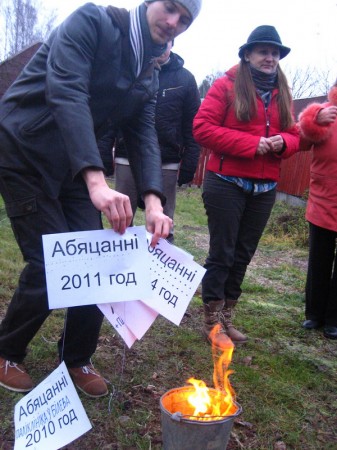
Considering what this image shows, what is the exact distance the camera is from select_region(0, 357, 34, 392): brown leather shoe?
8.33 ft

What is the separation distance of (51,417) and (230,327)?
6.07 feet

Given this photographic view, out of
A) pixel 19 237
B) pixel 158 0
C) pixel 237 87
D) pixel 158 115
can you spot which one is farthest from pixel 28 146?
pixel 158 115

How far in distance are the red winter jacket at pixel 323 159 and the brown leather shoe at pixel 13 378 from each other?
8.25ft

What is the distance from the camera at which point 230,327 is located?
3.66m

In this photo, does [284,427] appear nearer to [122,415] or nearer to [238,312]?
[122,415]

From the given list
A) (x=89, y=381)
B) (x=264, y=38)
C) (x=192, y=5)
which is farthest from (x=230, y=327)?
(x=192, y=5)

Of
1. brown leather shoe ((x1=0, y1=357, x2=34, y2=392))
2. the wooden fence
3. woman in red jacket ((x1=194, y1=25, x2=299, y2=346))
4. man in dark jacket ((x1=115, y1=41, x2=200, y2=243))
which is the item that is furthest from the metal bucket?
the wooden fence

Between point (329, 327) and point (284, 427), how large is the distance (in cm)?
158

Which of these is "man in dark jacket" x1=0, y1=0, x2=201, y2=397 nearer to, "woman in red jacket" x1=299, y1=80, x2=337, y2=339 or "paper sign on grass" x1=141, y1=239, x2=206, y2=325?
"paper sign on grass" x1=141, y1=239, x2=206, y2=325

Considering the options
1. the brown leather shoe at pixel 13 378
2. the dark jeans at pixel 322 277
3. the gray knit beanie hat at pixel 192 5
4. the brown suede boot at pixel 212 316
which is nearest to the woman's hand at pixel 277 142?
the dark jeans at pixel 322 277

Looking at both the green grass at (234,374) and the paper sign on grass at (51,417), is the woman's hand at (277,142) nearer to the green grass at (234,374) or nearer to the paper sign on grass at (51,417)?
the green grass at (234,374)

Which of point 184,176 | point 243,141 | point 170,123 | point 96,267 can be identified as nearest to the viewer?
point 96,267

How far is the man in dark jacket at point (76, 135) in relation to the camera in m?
1.93

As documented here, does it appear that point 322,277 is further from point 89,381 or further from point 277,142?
point 89,381
